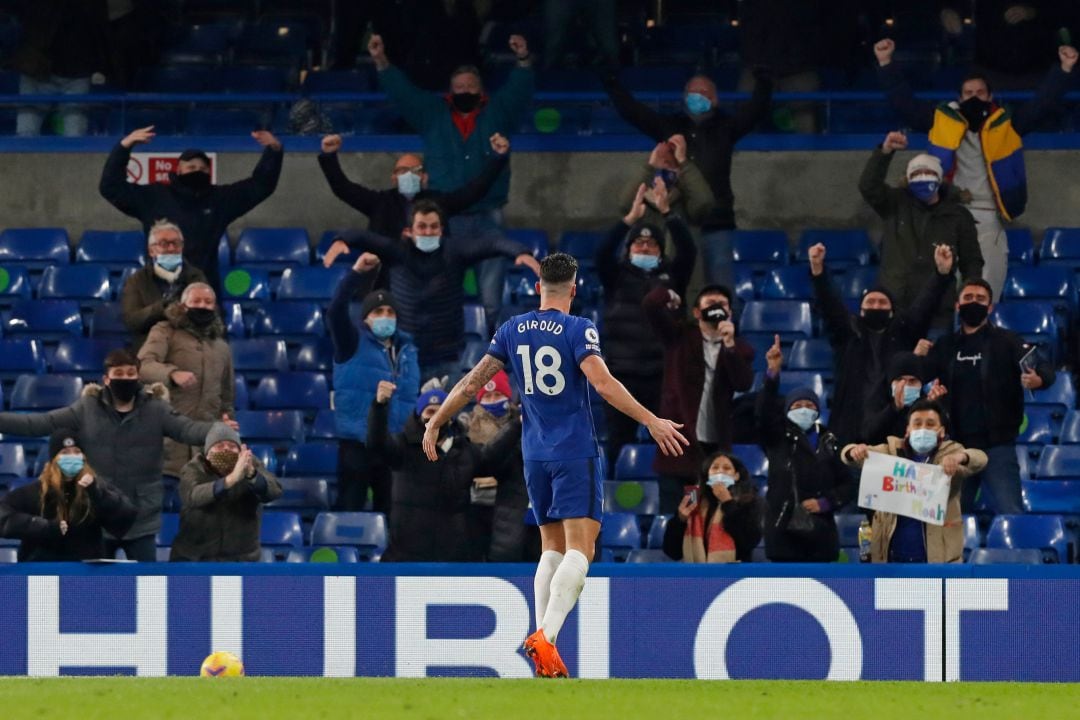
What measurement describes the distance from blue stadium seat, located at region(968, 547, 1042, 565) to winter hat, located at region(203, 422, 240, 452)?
4507 millimetres

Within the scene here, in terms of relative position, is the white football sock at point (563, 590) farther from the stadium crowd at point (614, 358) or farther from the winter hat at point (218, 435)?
the winter hat at point (218, 435)

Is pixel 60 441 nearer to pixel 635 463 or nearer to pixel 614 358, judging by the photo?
pixel 614 358

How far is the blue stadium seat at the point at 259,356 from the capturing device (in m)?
16.0

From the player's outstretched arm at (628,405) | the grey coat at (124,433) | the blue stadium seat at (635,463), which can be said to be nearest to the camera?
the player's outstretched arm at (628,405)

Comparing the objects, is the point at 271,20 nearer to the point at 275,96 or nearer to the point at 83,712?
the point at 275,96

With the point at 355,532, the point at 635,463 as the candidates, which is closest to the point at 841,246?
the point at 635,463

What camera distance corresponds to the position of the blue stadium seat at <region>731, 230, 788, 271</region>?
17.2 metres

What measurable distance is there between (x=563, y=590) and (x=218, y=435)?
3611 mm

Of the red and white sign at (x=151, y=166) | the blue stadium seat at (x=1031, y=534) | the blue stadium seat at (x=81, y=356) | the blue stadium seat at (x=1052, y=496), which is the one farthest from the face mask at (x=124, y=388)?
the blue stadium seat at (x=1052, y=496)

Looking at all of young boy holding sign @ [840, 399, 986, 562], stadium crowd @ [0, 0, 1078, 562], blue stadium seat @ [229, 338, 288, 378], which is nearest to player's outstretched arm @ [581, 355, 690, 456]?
stadium crowd @ [0, 0, 1078, 562]

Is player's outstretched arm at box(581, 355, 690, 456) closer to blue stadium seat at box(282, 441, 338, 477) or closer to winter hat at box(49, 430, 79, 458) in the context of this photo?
winter hat at box(49, 430, 79, 458)

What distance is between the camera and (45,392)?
51.0 ft

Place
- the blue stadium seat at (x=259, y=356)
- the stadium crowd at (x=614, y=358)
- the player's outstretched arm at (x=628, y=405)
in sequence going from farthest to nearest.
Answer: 1. the blue stadium seat at (x=259, y=356)
2. the stadium crowd at (x=614, y=358)
3. the player's outstretched arm at (x=628, y=405)

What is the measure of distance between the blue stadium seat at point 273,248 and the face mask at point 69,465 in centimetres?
523
